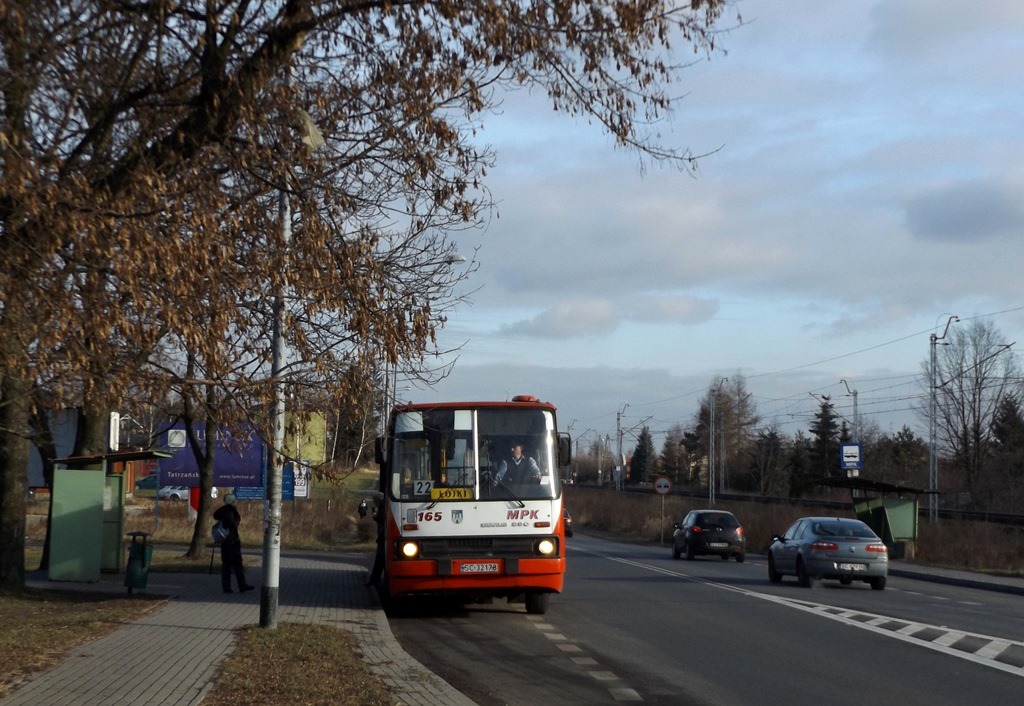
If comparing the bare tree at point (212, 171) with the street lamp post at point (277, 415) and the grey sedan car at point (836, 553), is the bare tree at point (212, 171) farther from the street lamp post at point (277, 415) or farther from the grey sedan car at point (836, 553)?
the grey sedan car at point (836, 553)

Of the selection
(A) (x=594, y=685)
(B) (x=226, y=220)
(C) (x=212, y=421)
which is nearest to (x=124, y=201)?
(B) (x=226, y=220)

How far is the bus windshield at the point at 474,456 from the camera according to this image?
1623 centimetres

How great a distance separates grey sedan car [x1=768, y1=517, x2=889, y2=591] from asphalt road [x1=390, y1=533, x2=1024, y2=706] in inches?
17.2

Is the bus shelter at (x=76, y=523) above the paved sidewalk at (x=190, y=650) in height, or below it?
above

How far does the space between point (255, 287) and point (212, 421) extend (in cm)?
133

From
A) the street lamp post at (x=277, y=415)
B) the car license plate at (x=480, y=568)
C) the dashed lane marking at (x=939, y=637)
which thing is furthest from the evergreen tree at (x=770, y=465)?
the street lamp post at (x=277, y=415)

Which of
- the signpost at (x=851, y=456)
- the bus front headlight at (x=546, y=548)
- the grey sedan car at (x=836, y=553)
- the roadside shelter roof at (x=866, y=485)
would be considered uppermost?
the signpost at (x=851, y=456)

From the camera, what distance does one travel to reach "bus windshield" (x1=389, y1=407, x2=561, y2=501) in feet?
53.3

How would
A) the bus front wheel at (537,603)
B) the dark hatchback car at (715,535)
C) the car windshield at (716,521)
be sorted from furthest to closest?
the car windshield at (716,521)
the dark hatchback car at (715,535)
the bus front wheel at (537,603)

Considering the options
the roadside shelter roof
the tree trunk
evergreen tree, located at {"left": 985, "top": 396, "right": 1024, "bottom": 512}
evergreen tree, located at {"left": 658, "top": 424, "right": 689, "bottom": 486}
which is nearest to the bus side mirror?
the tree trunk

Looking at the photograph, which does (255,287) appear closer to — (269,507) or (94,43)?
(94,43)

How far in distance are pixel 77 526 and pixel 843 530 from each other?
14717 mm

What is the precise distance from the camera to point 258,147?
Result: 8.83m

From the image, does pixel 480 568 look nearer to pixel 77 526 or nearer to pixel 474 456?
pixel 474 456
